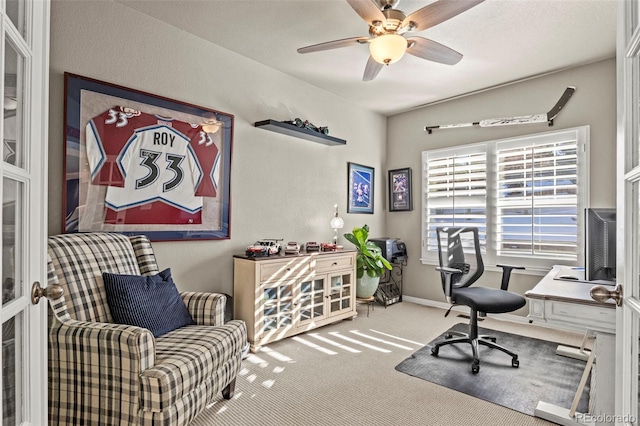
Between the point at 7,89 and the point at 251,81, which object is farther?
the point at 251,81

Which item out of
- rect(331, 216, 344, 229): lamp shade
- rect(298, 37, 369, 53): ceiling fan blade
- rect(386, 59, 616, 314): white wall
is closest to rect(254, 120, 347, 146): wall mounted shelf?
rect(331, 216, 344, 229): lamp shade

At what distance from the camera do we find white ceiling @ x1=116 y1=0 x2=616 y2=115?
2.55 meters

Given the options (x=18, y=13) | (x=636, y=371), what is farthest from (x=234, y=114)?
(x=636, y=371)

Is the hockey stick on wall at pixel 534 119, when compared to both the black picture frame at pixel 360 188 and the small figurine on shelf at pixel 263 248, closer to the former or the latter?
the black picture frame at pixel 360 188

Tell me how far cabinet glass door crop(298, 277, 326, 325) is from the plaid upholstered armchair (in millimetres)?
1454

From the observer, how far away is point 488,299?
110 inches

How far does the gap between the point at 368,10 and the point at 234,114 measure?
5.53 feet

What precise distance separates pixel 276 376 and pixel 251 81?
266 cm

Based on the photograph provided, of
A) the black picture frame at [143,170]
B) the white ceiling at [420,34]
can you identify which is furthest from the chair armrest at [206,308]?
the white ceiling at [420,34]

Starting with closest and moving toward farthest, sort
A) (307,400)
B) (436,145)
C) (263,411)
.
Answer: (263,411)
(307,400)
(436,145)

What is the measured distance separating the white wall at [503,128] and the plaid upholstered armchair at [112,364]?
335 centimetres

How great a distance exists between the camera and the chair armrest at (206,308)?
228 cm

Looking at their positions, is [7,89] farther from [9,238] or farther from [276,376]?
[276,376]

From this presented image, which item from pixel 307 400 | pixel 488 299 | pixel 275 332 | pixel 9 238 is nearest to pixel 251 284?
pixel 275 332
